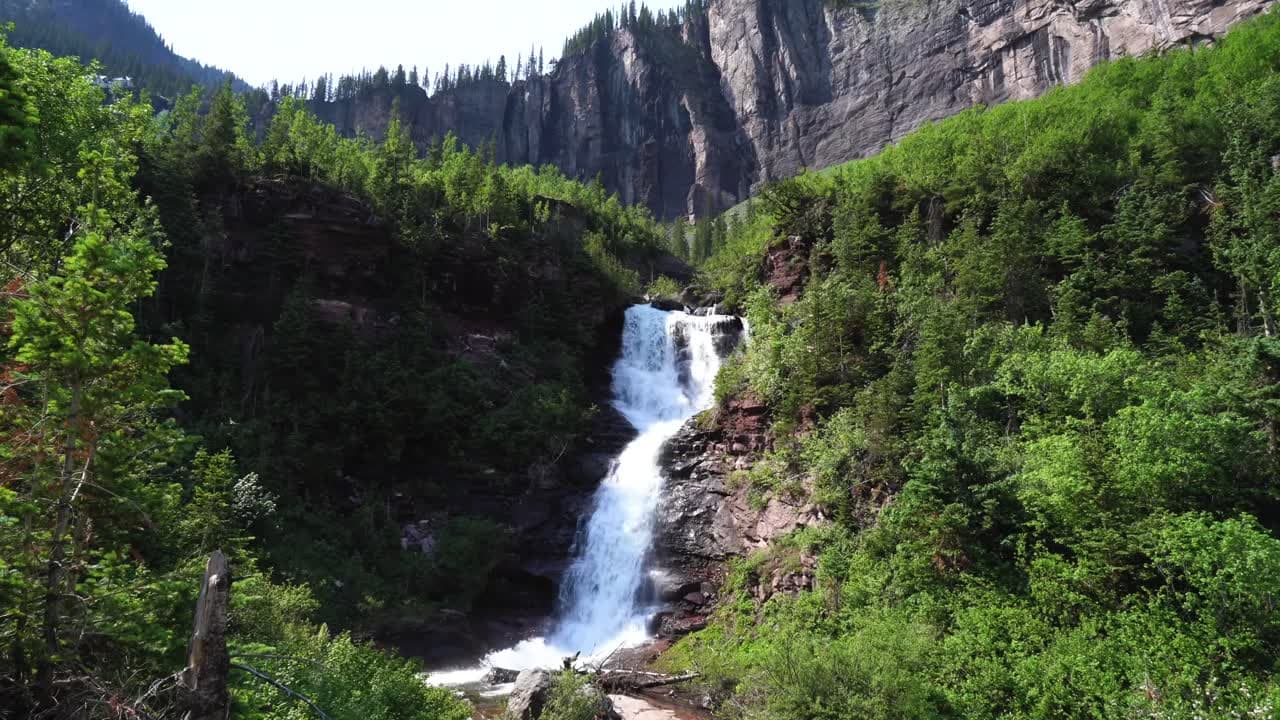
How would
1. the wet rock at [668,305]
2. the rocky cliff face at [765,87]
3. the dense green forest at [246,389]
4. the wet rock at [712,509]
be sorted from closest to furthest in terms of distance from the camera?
the dense green forest at [246,389] → the wet rock at [712,509] → the wet rock at [668,305] → the rocky cliff face at [765,87]

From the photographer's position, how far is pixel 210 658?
6.42 m

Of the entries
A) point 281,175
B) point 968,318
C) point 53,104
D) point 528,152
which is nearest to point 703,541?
point 968,318

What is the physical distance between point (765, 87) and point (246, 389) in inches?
4584

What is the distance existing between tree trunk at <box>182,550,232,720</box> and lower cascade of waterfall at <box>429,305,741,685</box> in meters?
18.9

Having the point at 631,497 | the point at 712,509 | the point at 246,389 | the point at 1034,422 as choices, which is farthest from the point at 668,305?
the point at 1034,422

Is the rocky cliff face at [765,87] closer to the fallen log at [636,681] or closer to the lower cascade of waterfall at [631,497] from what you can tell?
the lower cascade of waterfall at [631,497]

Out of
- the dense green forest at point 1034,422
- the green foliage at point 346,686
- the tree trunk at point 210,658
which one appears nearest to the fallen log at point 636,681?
the dense green forest at point 1034,422

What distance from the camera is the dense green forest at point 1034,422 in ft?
45.1

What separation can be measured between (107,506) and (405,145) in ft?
207

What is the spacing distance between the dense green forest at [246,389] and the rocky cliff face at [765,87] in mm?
62207

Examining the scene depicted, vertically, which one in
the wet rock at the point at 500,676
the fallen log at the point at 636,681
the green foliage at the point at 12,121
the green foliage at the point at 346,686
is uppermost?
the green foliage at the point at 12,121

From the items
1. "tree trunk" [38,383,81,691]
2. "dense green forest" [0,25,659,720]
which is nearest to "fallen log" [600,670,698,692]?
"dense green forest" [0,25,659,720]

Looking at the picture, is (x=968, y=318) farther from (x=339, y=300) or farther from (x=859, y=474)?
(x=339, y=300)

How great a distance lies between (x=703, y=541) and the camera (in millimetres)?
30375
